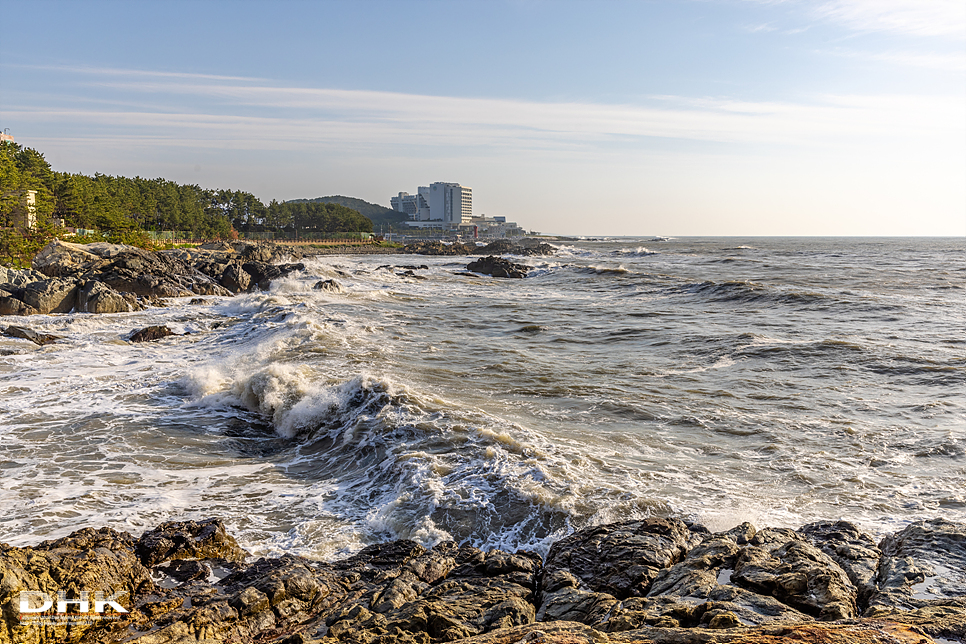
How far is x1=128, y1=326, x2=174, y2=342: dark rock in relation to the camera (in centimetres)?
1848

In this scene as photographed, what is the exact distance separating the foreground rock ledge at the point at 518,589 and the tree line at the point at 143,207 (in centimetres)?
3682

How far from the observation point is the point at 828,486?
26.2 ft

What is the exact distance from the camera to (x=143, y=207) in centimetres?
7425

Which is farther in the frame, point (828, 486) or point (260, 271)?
point (260, 271)

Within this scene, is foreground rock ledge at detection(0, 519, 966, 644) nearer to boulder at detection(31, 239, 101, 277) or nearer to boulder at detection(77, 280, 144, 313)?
boulder at detection(77, 280, 144, 313)

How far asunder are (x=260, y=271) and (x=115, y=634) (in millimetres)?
37754

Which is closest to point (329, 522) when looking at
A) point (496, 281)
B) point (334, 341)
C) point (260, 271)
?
point (334, 341)

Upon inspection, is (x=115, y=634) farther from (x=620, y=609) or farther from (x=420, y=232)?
(x=420, y=232)

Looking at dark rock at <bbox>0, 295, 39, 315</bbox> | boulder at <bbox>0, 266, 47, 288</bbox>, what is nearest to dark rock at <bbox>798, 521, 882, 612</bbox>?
dark rock at <bbox>0, 295, 39, 315</bbox>

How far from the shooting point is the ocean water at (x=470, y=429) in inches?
286

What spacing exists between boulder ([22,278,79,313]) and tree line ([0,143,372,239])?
12679mm

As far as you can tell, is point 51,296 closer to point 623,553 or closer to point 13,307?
point 13,307

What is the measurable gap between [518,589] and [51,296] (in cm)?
2633

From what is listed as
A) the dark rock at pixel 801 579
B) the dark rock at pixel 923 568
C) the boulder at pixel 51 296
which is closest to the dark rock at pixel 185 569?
the dark rock at pixel 801 579
